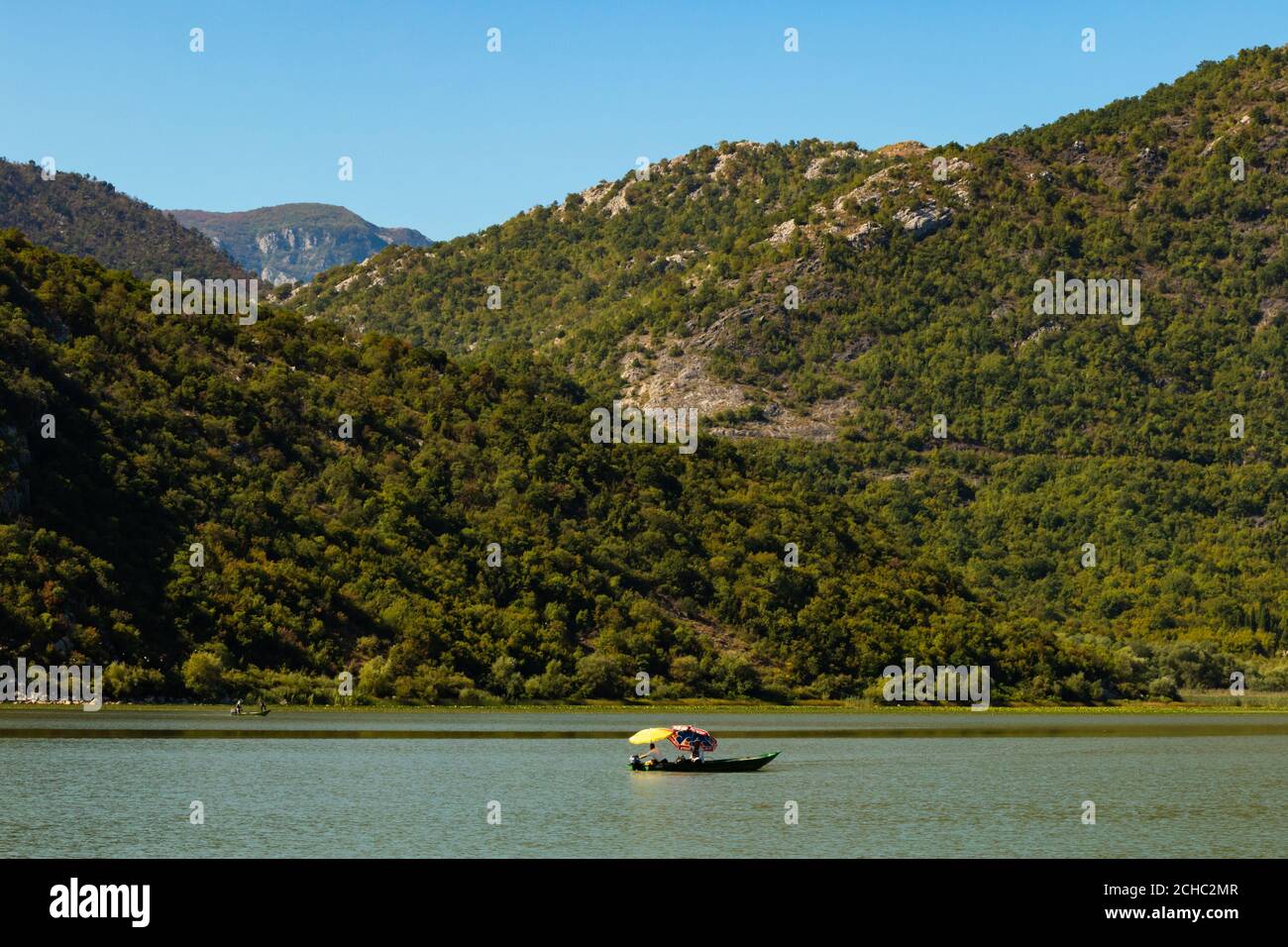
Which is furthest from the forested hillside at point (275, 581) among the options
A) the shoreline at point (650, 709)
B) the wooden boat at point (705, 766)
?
the wooden boat at point (705, 766)

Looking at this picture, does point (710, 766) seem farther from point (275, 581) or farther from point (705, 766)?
point (275, 581)

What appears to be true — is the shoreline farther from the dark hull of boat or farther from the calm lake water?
the dark hull of boat

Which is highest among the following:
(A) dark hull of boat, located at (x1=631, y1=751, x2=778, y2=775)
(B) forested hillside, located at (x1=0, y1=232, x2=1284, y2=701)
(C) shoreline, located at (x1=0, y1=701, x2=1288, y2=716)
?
(B) forested hillside, located at (x1=0, y1=232, x2=1284, y2=701)

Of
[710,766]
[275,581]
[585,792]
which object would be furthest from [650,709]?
[585,792]

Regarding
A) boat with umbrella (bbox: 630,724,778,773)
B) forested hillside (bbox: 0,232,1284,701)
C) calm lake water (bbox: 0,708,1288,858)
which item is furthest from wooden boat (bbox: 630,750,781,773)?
forested hillside (bbox: 0,232,1284,701)
